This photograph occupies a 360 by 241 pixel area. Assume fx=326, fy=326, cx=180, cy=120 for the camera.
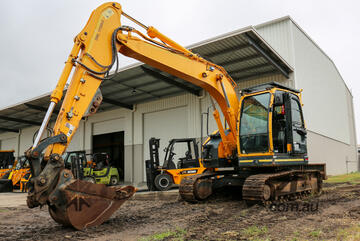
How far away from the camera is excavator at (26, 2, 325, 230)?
501cm

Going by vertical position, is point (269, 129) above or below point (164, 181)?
above

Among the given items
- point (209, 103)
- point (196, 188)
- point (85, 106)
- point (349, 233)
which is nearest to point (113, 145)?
point (209, 103)

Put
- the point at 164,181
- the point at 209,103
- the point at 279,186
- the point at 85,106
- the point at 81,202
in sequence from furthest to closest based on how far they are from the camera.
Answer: the point at 209,103 < the point at 164,181 < the point at 279,186 < the point at 85,106 < the point at 81,202

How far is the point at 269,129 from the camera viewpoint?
742cm

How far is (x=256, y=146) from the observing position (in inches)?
300

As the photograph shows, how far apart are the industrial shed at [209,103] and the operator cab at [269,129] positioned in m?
5.47

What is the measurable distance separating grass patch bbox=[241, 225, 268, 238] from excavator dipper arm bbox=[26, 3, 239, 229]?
2.13 meters

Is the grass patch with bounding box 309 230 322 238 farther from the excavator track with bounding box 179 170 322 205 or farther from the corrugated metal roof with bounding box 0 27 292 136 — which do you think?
the corrugated metal roof with bounding box 0 27 292 136

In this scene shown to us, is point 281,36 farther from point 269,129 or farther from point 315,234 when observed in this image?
point 315,234

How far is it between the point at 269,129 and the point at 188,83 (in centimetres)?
1135

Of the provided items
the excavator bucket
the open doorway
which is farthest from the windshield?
the open doorway

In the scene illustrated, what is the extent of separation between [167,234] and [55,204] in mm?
1730

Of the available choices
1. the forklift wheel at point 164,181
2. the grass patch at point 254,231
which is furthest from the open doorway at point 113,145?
the grass patch at point 254,231

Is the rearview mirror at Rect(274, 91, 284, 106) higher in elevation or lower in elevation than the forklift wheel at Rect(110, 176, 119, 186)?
higher
